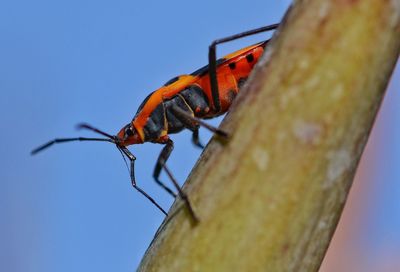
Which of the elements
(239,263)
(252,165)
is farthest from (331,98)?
(239,263)

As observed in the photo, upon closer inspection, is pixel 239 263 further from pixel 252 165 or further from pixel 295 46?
pixel 295 46

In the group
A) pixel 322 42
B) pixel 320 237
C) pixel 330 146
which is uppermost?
pixel 322 42

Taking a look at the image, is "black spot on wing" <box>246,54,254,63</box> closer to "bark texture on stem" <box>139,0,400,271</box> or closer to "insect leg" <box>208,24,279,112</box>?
"insect leg" <box>208,24,279,112</box>

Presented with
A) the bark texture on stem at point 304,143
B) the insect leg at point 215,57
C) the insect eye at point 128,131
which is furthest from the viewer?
the insect eye at point 128,131

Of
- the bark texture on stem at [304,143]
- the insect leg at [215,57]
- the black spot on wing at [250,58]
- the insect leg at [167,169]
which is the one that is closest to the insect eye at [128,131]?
the insect leg at [167,169]

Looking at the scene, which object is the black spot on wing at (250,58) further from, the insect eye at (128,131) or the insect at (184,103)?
the insect eye at (128,131)

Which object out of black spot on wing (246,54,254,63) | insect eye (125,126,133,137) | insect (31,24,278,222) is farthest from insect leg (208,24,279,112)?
insect eye (125,126,133,137)
